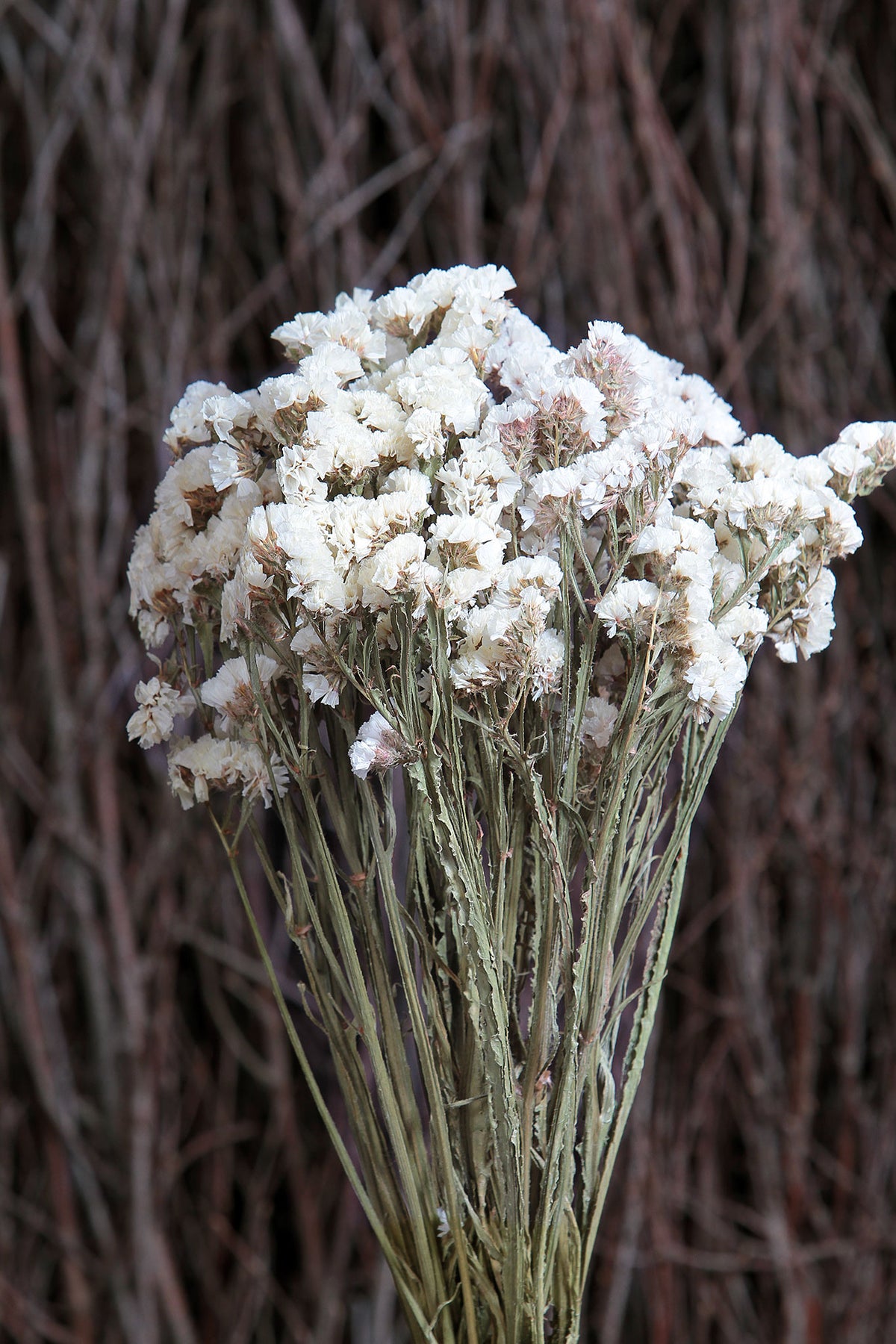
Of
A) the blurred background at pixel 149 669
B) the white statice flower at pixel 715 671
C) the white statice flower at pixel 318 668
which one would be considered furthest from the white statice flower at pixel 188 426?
the blurred background at pixel 149 669

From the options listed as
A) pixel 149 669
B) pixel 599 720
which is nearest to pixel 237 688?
pixel 599 720

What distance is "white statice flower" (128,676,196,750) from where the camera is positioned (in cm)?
41

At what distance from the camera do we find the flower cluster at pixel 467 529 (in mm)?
351

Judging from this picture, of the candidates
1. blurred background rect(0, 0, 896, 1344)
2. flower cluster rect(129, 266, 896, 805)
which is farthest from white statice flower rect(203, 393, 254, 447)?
blurred background rect(0, 0, 896, 1344)

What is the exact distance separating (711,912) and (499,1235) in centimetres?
71

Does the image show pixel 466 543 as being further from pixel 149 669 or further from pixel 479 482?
pixel 149 669

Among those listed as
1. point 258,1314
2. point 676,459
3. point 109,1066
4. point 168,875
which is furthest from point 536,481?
point 258,1314

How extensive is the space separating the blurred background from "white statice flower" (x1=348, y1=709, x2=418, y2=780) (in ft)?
2.35

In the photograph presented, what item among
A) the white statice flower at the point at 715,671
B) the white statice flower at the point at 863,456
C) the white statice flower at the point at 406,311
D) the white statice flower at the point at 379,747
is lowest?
the white statice flower at the point at 379,747

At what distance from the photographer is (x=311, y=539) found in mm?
342

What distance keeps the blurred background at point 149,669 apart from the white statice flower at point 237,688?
0.67m

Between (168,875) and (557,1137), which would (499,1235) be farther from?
(168,875)

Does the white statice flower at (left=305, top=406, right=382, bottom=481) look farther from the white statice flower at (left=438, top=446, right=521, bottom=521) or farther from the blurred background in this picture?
the blurred background

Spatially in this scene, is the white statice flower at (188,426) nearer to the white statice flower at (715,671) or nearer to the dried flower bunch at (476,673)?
the dried flower bunch at (476,673)
